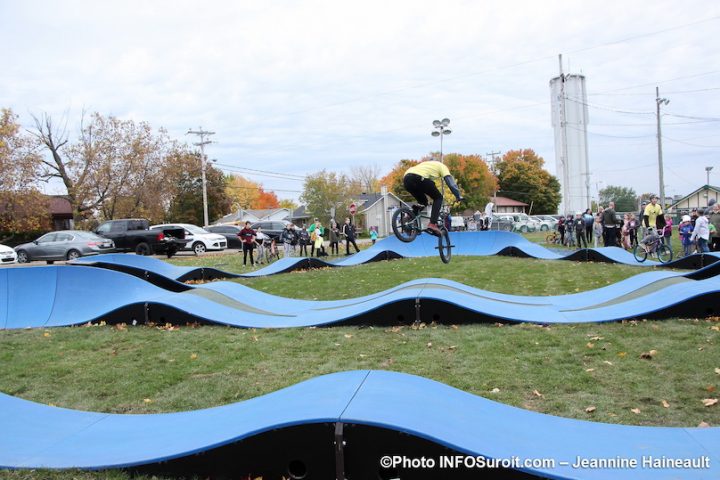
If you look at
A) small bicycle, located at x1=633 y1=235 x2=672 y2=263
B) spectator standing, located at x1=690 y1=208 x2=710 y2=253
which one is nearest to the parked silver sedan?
small bicycle, located at x1=633 y1=235 x2=672 y2=263

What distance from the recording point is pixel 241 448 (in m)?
3.47

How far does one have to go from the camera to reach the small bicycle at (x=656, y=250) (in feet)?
54.5

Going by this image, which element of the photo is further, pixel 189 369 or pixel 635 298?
pixel 635 298

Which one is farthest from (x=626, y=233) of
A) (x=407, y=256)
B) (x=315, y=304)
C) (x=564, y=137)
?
(x=315, y=304)

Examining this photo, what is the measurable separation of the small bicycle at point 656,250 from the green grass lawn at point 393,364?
9.58 m

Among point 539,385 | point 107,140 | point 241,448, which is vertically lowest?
point 539,385

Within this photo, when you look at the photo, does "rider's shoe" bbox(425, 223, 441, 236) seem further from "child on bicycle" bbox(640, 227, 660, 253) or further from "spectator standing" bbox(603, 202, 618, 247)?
"spectator standing" bbox(603, 202, 618, 247)

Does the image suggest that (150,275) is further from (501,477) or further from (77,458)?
(501,477)

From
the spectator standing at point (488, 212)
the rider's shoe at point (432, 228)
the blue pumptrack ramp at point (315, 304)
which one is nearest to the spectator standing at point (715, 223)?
the blue pumptrack ramp at point (315, 304)

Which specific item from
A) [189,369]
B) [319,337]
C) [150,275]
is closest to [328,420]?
[189,369]

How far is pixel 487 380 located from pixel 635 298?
4865 mm

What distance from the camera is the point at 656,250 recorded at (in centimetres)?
1675

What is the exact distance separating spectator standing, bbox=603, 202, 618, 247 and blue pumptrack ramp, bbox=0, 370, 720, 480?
17.6 meters

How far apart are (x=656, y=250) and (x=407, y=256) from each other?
9365 mm
